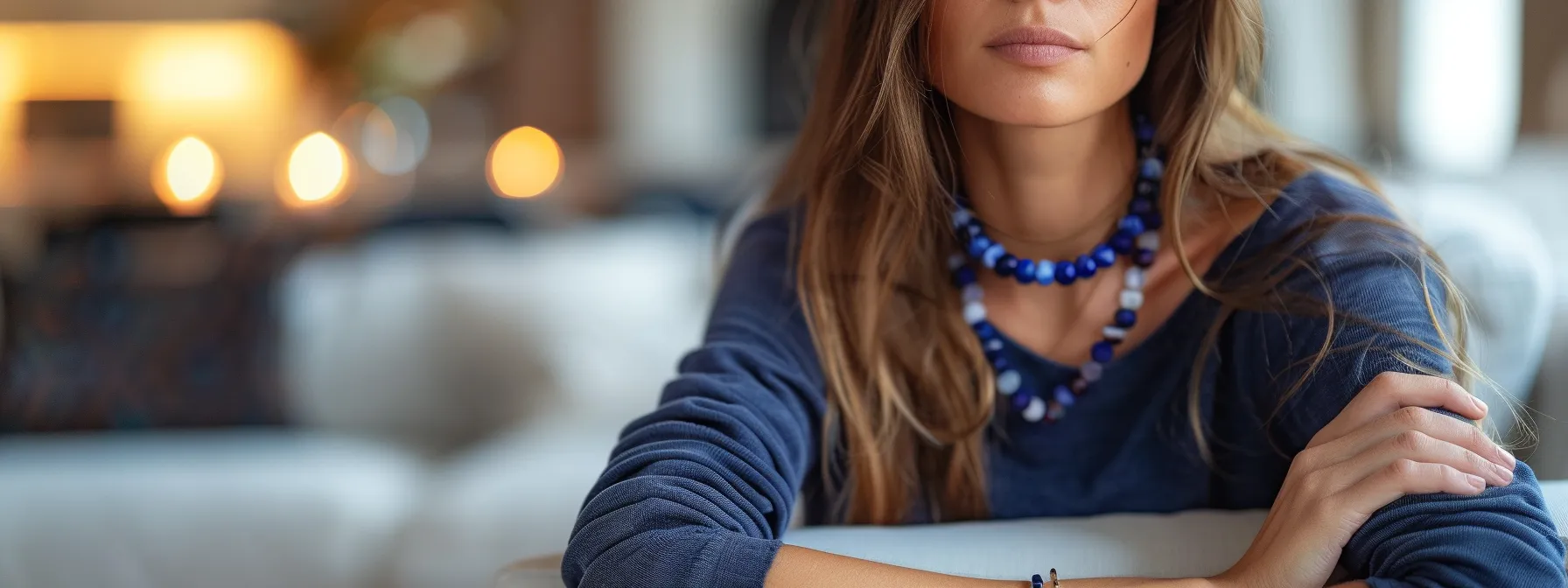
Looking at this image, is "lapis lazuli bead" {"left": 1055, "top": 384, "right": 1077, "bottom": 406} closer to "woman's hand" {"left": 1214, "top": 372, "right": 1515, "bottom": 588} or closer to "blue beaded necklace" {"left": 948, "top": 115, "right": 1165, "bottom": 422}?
"blue beaded necklace" {"left": 948, "top": 115, "right": 1165, "bottom": 422}

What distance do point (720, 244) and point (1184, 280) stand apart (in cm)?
73

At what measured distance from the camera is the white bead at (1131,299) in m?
1.06

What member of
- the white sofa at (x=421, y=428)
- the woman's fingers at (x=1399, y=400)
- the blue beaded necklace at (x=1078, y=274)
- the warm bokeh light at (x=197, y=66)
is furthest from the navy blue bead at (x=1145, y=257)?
the warm bokeh light at (x=197, y=66)

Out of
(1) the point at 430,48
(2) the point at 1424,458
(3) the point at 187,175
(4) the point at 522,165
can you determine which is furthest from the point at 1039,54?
(1) the point at 430,48

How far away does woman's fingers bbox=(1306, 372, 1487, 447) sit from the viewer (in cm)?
77

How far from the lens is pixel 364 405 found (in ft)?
7.55

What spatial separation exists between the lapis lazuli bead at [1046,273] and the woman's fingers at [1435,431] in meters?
0.31

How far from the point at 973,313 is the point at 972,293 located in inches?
0.8

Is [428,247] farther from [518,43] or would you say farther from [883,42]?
[518,43]

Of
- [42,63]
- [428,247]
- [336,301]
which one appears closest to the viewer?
[336,301]

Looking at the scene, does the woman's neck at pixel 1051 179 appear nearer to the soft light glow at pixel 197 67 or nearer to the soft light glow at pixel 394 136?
the soft light glow at pixel 394 136

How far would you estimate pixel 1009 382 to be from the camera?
108 cm

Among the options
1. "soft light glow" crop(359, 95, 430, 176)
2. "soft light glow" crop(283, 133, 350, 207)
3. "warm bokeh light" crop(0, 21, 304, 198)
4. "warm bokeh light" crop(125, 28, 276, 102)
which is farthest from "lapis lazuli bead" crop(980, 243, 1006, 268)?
"warm bokeh light" crop(125, 28, 276, 102)

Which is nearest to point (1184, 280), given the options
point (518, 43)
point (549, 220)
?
point (549, 220)
